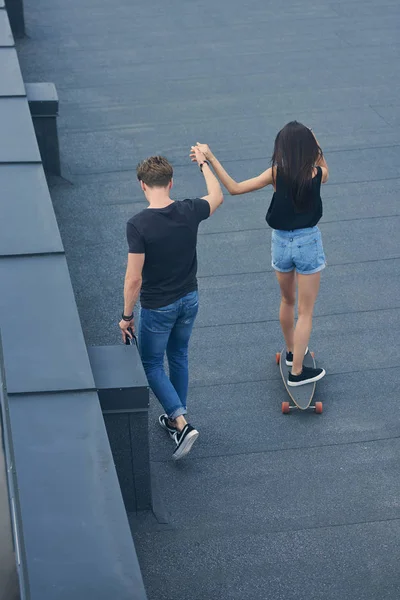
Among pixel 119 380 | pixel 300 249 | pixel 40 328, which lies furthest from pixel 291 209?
pixel 40 328

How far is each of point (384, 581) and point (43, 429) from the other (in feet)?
7.20

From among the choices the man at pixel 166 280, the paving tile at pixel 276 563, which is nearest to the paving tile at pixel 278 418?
the man at pixel 166 280

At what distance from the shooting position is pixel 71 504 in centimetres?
406

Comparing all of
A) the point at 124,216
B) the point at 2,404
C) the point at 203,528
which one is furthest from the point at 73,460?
the point at 124,216

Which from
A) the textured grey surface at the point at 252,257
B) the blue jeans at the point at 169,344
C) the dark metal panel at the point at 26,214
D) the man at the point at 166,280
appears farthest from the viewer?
the dark metal panel at the point at 26,214

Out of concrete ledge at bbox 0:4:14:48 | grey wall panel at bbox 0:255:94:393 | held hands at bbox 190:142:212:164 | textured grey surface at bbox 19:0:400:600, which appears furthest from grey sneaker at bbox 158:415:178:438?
concrete ledge at bbox 0:4:14:48

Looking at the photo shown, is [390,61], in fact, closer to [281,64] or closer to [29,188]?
[281,64]

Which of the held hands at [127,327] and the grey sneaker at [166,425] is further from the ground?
the held hands at [127,327]

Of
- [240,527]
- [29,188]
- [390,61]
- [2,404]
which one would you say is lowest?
[390,61]

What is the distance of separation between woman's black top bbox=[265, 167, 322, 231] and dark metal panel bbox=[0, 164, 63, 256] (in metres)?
1.45

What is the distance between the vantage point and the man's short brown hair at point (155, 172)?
18.7 ft

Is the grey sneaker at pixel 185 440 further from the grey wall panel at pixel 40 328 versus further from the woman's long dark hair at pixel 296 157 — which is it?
the woman's long dark hair at pixel 296 157

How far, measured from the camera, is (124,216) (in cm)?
953

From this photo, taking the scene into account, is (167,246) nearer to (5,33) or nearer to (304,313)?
(304,313)
